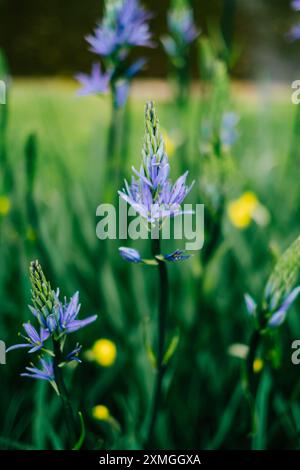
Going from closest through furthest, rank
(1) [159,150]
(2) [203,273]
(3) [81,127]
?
(1) [159,150], (2) [203,273], (3) [81,127]

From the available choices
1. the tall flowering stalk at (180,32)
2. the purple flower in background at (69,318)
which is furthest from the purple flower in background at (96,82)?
the purple flower in background at (69,318)

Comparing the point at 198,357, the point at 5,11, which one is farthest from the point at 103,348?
the point at 5,11

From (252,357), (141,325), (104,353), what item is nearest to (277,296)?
(252,357)

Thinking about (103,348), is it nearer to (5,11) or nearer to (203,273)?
(203,273)

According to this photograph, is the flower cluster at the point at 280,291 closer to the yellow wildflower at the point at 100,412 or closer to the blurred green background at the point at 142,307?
the blurred green background at the point at 142,307

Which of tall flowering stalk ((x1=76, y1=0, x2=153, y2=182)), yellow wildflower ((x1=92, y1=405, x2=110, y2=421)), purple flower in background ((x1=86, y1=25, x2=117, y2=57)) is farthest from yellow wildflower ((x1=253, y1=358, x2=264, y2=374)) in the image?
purple flower in background ((x1=86, y1=25, x2=117, y2=57))
